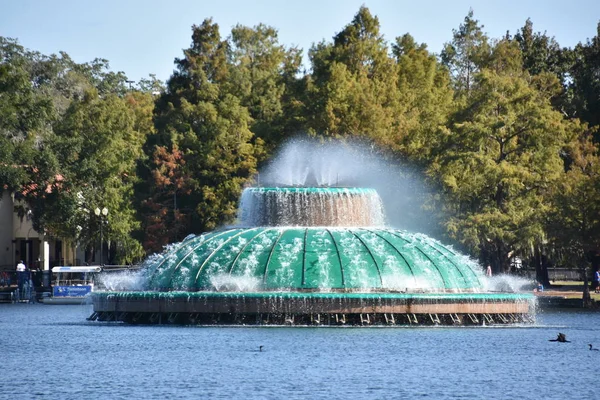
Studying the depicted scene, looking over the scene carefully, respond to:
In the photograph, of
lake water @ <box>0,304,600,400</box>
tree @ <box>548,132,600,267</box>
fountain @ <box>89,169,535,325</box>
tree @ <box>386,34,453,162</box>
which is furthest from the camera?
tree @ <box>386,34,453,162</box>

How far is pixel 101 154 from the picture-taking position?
90.9 meters

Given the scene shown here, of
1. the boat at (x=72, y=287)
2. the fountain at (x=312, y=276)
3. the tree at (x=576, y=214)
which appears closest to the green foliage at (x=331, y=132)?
the tree at (x=576, y=214)

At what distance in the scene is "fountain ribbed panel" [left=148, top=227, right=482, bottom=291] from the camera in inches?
1743

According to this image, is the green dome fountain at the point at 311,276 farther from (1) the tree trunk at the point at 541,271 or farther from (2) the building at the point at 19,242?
(2) the building at the point at 19,242

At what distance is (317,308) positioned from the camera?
41.8 meters

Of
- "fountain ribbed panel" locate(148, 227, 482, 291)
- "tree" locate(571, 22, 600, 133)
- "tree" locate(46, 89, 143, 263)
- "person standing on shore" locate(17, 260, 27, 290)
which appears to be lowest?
"fountain ribbed panel" locate(148, 227, 482, 291)

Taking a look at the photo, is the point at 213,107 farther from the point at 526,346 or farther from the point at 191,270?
the point at 526,346

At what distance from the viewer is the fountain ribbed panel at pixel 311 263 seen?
44.3 metres

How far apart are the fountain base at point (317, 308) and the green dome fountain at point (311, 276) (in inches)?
1.2

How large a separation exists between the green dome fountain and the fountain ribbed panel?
32 millimetres

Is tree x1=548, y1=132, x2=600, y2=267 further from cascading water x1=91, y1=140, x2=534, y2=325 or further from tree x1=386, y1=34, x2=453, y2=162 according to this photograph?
cascading water x1=91, y1=140, x2=534, y2=325

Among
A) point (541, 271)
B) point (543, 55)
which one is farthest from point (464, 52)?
point (541, 271)

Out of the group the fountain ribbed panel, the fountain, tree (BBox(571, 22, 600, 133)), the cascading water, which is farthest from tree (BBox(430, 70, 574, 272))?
the fountain ribbed panel

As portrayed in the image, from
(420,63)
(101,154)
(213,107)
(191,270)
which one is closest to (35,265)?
(101,154)
